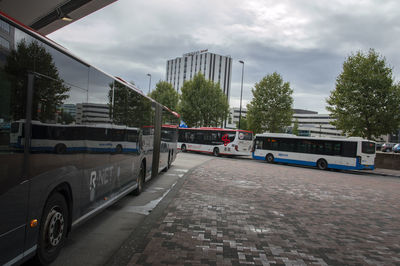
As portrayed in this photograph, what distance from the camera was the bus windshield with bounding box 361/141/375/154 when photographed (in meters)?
21.8

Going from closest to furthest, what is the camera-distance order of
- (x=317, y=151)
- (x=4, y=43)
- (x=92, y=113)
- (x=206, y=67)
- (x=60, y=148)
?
(x=4, y=43) < (x=60, y=148) < (x=92, y=113) < (x=317, y=151) < (x=206, y=67)

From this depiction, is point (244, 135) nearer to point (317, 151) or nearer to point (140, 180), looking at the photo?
point (317, 151)

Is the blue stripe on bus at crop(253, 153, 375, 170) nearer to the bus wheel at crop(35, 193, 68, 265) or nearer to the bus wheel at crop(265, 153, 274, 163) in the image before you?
the bus wheel at crop(265, 153, 274, 163)

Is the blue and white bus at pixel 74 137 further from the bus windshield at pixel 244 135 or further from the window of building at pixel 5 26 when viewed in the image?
the bus windshield at pixel 244 135

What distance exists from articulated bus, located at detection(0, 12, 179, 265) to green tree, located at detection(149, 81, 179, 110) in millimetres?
49253

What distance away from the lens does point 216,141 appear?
30109 millimetres

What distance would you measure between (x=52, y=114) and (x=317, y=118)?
141082 millimetres

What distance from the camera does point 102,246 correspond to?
4859 millimetres

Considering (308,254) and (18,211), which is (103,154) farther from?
(308,254)

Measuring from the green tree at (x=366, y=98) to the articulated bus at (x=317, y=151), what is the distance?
561 centimetres

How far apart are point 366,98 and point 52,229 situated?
92.6 ft

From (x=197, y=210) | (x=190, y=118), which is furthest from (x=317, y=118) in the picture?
(x=197, y=210)

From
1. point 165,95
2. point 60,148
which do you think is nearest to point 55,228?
point 60,148

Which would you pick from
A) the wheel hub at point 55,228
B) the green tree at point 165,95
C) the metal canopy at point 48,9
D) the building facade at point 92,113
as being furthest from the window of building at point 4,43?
the green tree at point 165,95
